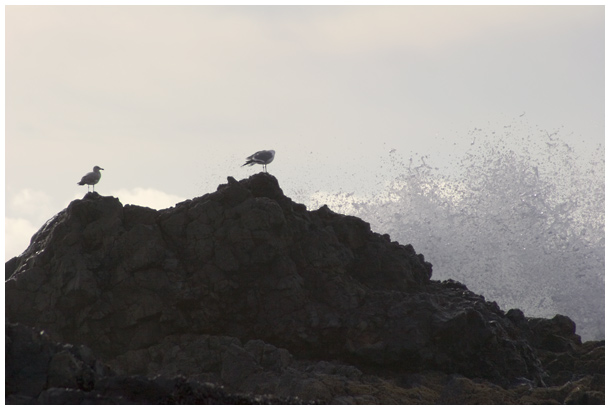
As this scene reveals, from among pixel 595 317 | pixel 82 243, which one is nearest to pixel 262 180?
pixel 82 243

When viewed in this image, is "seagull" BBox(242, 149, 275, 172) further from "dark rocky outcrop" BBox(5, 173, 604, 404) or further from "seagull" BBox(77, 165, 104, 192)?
"seagull" BBox(77, 165, 104, 192)

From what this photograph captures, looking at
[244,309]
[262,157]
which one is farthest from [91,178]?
[244,309]

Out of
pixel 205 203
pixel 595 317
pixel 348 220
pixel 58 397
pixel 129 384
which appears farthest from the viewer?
pixel 595 317

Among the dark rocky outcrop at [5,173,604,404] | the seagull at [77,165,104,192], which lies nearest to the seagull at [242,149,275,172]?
the dark rocky outcrop at [5,173,604,404]

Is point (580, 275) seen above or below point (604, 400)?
above

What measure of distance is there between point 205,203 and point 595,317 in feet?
77.2

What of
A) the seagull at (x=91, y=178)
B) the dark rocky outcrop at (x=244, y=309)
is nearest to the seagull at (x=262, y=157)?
the dark rocky outcrop at (x=244, y=309)

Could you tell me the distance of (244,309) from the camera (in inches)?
848

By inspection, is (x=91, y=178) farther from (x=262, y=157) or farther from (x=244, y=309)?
(x=244, y=309)

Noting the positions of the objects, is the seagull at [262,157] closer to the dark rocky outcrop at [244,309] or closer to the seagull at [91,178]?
the dark rocky outcrop at [244,309]

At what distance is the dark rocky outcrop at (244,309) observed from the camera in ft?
Answer: 65.8

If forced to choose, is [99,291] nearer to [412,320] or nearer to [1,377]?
[1,377]

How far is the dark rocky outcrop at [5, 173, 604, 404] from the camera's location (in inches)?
790

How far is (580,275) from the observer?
133 feet
